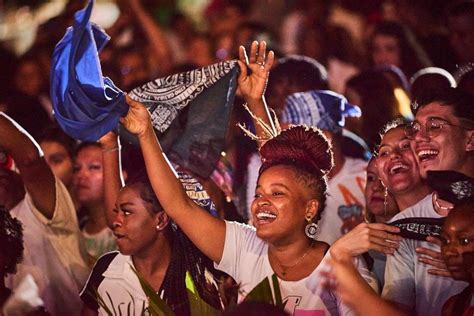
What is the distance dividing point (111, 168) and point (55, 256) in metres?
0.66

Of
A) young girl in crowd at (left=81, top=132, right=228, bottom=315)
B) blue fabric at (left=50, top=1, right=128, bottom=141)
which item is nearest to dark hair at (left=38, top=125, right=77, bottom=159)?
young girl in crowd at (left=81, top=132, right=228, bottom=315)

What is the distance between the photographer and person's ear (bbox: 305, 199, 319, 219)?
17.1ft

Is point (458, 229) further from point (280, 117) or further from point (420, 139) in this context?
point (280, 117)

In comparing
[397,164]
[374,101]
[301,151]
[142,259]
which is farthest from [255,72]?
[374,101]

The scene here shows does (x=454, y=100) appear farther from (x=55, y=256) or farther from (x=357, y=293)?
(x=55, y=256)

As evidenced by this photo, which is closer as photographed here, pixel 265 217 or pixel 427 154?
pixel 265 217

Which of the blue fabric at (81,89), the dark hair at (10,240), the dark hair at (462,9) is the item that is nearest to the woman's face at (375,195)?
the blue fabric at (81,89)

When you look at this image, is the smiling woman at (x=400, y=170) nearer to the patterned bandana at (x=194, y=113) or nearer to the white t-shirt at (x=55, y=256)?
Answer: the patterned bandana at (x=194, y=113)

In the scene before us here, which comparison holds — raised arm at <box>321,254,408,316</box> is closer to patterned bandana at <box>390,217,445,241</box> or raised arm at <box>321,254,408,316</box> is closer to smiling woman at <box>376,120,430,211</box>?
patterned bandana at <box>390,217,445,241</box>

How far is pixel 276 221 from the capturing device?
5.15 metres

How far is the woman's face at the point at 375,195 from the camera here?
233 inches

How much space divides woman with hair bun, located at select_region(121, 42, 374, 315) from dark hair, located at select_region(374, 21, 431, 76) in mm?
3496

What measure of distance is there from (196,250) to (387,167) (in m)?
0.95

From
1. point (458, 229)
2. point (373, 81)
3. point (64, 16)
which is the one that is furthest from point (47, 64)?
point (458, 229)
